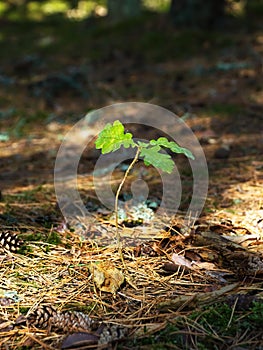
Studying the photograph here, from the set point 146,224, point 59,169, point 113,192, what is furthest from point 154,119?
point 146,224

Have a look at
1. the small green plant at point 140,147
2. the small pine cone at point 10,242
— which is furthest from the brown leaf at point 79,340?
the small pine cone at point 10,242

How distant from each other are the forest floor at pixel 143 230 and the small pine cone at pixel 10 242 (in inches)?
0.9

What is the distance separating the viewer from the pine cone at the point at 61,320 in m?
1.71

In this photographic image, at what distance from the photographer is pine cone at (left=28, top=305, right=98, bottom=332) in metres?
1.71

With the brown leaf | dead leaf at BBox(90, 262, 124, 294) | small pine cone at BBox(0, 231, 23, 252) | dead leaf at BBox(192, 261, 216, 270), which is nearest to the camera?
the brown leaf

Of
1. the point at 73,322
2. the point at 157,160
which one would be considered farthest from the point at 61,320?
the point at 157,160

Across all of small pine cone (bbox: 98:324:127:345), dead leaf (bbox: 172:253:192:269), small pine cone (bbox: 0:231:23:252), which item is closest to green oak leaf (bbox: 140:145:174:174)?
dead leaf (bbox: 172:253:192:269)

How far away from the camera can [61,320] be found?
1.74 meters

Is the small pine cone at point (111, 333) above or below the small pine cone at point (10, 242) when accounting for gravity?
above

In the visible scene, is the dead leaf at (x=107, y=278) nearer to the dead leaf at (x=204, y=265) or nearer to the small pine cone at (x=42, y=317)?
the small pine cone at (x=42, y=317)

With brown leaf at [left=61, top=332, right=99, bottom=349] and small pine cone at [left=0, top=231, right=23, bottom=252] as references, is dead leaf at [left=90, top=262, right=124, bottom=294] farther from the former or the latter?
small pine cone at [left=0, top=231, right=23, bottom=252]

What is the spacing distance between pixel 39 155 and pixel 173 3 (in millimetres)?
3703

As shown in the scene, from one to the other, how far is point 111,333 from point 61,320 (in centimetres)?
19

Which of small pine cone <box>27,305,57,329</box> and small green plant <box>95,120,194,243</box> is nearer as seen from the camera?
small pine cone <box>27,305,57,329</box>
